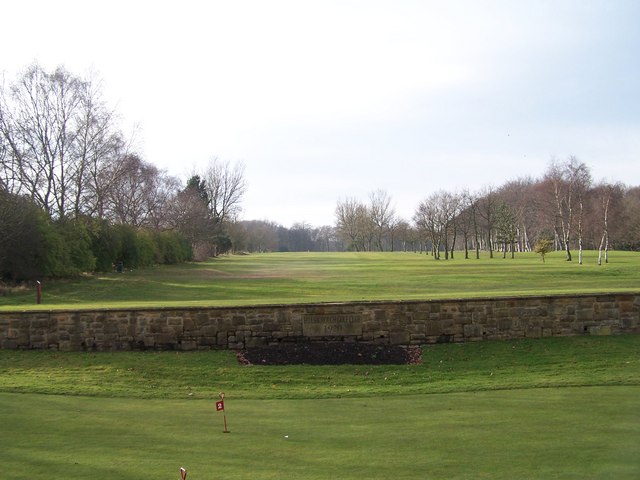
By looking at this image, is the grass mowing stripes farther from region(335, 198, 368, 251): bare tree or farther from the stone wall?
region(335, 198, 368, 251): bare tree

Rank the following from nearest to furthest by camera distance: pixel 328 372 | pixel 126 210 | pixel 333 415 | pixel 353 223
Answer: pixel 333 415 < pixel 328 372 < pixel 126 210 < pixel 353 223

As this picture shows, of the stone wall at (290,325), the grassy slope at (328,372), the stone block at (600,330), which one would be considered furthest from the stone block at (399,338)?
the stone block at (600,330)

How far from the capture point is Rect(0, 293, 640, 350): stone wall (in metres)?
14.4

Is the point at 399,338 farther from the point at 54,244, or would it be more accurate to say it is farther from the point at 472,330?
the point at 54,244

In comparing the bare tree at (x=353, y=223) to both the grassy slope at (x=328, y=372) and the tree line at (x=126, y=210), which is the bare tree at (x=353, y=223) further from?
the grassy slope at (x=328, y=372)

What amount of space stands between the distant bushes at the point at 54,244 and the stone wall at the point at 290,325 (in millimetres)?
16271

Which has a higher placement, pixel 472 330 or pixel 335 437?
pixel 472 330

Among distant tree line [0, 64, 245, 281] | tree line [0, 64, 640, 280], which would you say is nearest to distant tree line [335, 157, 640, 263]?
tree line [0, 64, 640, 280]

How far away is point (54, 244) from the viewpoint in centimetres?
3098

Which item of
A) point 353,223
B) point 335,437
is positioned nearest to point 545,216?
point 353,223

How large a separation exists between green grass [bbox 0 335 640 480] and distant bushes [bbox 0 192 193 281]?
56.4 ft

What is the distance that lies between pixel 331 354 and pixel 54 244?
22.1 meters

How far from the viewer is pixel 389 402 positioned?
9.70 meters

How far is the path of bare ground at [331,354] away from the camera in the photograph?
43.7 feet
